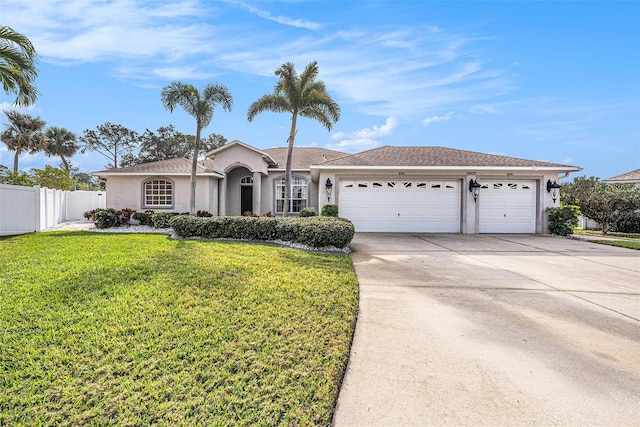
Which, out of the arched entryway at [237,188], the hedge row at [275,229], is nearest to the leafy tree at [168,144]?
the arched entryway at [237,188]

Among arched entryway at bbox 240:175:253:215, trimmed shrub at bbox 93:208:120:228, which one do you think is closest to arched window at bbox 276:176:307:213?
arched entryway at bbox 240:175:253:215

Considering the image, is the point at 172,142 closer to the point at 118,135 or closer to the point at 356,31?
the point at 118,135

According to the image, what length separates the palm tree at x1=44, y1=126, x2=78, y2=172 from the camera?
100ft

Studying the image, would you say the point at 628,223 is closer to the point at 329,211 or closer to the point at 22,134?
the point at 329,211

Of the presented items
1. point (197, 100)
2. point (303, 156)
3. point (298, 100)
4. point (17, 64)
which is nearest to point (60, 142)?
point (17, 64)

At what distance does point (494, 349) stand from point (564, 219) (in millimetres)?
13619

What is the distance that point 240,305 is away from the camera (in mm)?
4512

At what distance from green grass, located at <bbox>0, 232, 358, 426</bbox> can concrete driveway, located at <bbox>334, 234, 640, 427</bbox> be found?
402mm

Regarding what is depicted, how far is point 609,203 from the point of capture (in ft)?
51.8

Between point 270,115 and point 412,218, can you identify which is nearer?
point 412,218

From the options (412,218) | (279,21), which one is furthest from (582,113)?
(279,21)

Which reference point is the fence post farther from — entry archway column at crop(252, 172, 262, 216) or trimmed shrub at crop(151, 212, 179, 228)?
entry archway column at crop(252, 172, 262, 216)

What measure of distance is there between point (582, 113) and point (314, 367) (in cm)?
2049

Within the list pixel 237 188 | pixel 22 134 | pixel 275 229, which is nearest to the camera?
pixel 275 229
